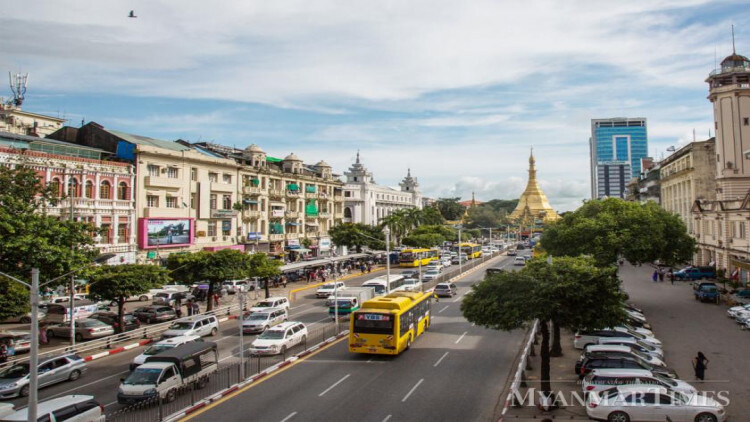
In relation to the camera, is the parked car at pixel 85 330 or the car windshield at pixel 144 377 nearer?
the car windshield at pixel 144 377

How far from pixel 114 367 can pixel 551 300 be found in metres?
19.6

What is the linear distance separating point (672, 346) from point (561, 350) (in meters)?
6.21

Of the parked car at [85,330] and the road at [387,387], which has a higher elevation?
the parked car at [85,330]

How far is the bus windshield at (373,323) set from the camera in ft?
80.5

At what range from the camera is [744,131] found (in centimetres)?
5234

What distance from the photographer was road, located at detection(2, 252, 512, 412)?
2059 centimetres

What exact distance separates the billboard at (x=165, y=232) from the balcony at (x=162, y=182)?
11.0ft

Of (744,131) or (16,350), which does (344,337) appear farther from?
(744,131)

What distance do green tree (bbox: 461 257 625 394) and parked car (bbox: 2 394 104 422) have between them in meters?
13.2

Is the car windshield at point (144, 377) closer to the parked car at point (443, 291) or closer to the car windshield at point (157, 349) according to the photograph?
the car windshield at point (157, 349)

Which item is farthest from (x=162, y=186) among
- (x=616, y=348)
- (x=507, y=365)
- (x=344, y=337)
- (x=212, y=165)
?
(x=616, y=348)

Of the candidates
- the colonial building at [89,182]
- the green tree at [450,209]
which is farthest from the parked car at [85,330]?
the green tree at [450,209]

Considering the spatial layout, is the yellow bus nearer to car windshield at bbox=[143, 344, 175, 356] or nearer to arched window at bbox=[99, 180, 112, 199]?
car windshield at bbox=[143, 344, 175, 356]

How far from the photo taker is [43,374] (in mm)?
21469
